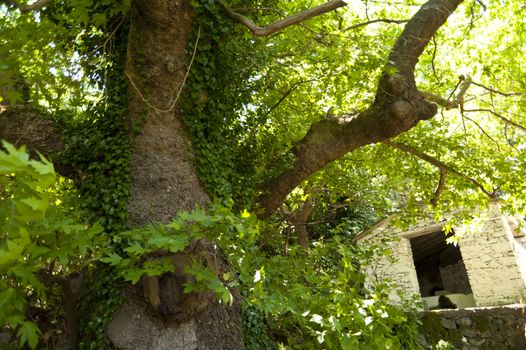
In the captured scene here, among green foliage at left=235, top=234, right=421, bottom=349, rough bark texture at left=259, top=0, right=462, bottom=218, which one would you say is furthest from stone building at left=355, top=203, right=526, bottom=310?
green foliage at left=235, top=234, right=421, bottom=349

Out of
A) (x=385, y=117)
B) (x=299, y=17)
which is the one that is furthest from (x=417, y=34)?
(x=299, y=17)

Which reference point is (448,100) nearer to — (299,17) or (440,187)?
(440,187)

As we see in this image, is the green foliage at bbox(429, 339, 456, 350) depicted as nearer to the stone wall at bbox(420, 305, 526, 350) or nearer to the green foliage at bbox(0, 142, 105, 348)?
the stone wall at bbox(420, 305, 526, 350)

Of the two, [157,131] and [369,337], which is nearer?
[369,337]

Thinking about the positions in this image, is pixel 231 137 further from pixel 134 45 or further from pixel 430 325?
pixel 430 325

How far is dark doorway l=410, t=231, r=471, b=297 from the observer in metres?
13.5

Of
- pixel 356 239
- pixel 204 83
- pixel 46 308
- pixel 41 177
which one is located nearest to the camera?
pixel 41 177

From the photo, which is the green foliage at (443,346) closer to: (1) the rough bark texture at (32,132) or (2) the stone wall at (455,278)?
(2) the stone wall at (455,278)

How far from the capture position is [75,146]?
161 inches

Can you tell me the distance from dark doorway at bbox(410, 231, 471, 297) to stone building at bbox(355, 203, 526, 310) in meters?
0.08

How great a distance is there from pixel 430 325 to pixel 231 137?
22.3 ft

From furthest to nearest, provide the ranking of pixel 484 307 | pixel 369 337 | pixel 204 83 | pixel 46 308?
1. pixel 484 307
2. pixel 204 83
3. pixel 46 308
4. pixel 369 337

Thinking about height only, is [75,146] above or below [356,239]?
below

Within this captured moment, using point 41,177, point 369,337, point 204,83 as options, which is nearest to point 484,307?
point 369,337
